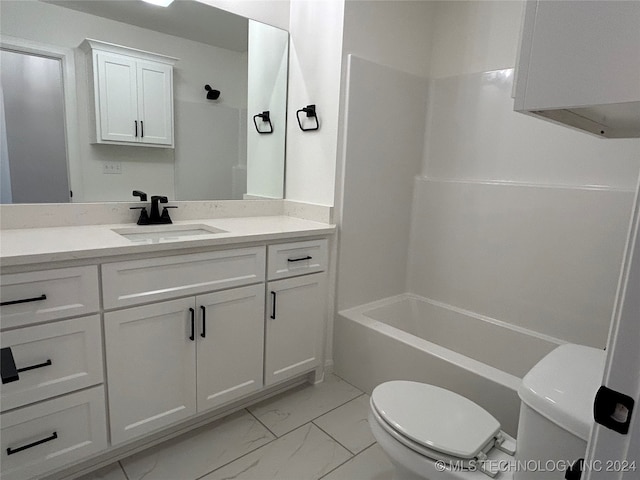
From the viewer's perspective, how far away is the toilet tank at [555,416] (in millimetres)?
935

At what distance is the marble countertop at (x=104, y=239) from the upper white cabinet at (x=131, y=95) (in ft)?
1.45

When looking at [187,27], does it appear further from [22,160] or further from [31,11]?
[22,160]

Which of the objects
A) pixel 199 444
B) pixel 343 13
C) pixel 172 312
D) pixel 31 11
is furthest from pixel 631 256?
pixel 31 11

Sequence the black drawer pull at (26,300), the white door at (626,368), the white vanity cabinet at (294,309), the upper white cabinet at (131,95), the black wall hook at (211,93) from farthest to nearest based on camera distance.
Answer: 1. the black wall hook at (211,93)
2. the white vanity cabinet at (294,309)
3. the upper white cabinet at (131,95)
4. the black drawer pull at (26,300)
5. the white door at (626,368)

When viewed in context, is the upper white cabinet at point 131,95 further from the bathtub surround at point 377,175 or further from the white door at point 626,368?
the white door at point 626,368

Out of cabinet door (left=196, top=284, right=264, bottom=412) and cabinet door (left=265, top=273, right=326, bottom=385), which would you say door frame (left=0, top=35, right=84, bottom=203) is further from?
cabinet door (left=265, top=273, right=326, bottom=385)

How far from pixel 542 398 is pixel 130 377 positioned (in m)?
1.36

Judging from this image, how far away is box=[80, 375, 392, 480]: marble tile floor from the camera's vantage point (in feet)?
4.98

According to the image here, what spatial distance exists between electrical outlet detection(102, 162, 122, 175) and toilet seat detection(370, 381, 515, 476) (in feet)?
5.02

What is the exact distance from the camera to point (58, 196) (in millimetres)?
1684

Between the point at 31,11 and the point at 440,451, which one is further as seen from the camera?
the point at 31,11

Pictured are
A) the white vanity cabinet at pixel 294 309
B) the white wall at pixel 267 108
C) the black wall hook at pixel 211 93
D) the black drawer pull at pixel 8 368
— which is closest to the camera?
the black drawer pull at pixel 8 368

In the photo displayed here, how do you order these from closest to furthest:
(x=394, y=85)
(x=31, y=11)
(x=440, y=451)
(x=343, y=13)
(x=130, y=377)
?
(x=440, y=451) < (x=130, y=377) < (x=31, y=11) < (x=343, y=13) < (x=394, y=85)

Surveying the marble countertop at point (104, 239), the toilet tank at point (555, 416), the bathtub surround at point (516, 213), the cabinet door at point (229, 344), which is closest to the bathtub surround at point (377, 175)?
the bathtub surround at point (516, 213)
